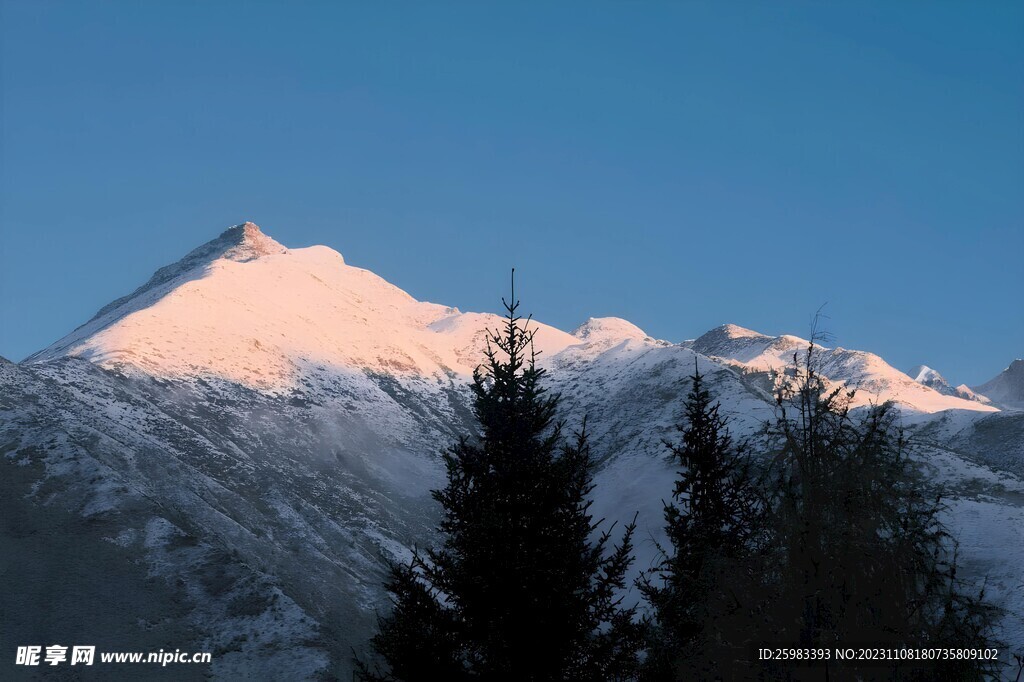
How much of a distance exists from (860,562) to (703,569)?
3.80 meters

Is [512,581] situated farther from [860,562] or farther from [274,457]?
[274,457]

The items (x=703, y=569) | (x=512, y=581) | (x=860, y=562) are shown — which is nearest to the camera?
(x=860, y=562)

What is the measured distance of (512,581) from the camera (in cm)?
1728

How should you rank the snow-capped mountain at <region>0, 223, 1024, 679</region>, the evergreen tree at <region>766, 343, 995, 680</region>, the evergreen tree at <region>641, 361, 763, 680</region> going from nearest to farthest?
1. the evergreen tree at <region>766, 343, 995, 680</region>
2. the evergreen tree at <region>641, 361, 763, 680</region>
3. the snow-capped mountain at <region>0, 223, 1024, 679</region>

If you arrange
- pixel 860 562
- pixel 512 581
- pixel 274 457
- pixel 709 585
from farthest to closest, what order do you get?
pixel 274 457, pixel 512 581, pixel 709 585, pixel 860 562

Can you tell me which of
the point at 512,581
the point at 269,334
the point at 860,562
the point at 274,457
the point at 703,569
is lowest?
the point at 512,581

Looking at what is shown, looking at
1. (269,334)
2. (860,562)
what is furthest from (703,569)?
(269,334)

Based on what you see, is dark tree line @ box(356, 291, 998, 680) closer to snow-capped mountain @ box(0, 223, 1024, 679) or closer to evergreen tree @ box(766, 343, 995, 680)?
evergreen tree @ box(766, 343, 995, 680)

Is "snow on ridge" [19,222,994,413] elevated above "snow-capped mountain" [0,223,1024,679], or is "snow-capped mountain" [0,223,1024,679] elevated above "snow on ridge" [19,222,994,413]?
"snow on ridge" [19,222,994,413]

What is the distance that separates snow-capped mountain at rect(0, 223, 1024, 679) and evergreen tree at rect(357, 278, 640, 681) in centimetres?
379

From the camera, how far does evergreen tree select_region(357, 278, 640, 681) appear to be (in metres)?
17.3

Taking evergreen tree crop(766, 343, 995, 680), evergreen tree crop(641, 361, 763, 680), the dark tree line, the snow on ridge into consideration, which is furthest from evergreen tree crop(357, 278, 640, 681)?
the snow on ridge

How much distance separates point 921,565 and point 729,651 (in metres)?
2.85

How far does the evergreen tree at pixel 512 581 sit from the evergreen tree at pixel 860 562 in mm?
5897
